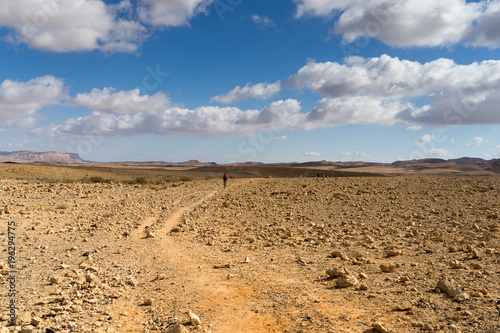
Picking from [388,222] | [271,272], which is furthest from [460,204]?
[271,272]

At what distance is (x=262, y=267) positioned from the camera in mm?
8094

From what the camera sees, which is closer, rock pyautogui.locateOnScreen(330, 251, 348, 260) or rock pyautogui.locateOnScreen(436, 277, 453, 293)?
rock pyautogui.locateOnScreen(436, 277, 453, 293)

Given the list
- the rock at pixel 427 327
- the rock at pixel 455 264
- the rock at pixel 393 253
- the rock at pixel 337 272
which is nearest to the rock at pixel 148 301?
the rock at pixel 337 272

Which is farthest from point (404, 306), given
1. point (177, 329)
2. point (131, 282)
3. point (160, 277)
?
point (131, 282)

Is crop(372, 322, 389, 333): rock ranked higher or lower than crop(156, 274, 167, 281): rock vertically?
higher

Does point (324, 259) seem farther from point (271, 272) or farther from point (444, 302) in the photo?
point (444, 302)

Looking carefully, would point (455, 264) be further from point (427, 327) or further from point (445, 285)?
point (427, 327)

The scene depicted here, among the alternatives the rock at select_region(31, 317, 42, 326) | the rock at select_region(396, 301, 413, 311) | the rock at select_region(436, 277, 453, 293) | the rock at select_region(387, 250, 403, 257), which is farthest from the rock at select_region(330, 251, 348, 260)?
the rock at select_region(31, 317, 42, 326)

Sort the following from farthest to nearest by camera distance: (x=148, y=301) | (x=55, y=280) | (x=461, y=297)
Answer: (x=55, y=280), (x=148, y=301), (x=461, y=297)

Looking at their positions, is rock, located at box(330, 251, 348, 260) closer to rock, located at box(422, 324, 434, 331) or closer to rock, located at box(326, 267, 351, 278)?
rock, located at box(326, 267, 351, 278)

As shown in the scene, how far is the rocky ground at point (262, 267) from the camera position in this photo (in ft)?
16.8

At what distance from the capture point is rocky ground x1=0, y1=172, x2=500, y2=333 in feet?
16.8

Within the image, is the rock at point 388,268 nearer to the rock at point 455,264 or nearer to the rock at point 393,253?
the rock at point 455,264

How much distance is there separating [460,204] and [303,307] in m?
12.5
